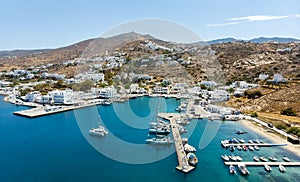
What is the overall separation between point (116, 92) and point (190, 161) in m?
15.2

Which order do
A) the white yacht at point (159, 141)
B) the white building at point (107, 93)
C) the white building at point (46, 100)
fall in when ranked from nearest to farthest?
the white yacht at point (159, 141) → the white building at point (46, 100) → the white building at point (107, 93)

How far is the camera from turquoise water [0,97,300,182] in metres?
7.78

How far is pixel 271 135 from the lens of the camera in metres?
11.7

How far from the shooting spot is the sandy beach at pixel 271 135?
33.0 feet

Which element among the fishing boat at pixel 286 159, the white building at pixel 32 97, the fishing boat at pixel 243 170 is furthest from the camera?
the white building at pixel 32 97

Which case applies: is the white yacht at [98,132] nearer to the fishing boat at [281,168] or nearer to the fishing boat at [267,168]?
the fishing boat at [267,168]

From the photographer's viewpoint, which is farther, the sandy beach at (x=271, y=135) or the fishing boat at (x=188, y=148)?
the sandy beach at (x=271, y=135)

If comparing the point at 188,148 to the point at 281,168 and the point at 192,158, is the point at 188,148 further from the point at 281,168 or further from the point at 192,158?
the point at 281,168

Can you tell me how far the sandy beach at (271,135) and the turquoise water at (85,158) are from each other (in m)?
0.34

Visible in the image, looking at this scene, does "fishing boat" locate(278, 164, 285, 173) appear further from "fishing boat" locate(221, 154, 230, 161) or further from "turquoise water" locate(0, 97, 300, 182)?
"fishing boat" locate(221, 154, 230, 161)

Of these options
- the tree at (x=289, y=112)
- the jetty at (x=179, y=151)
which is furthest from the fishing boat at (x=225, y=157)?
the tree at (x=289, y=112)

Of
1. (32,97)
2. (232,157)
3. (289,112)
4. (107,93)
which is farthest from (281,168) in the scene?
(32,97)

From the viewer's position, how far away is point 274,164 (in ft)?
28.2

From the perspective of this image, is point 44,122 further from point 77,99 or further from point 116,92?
point 116,92
